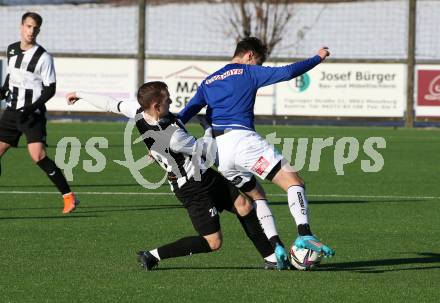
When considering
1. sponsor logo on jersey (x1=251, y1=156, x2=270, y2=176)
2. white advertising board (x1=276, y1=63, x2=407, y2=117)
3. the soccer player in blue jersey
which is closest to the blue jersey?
the soccer player in blue jersey

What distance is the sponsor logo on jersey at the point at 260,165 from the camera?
896cm

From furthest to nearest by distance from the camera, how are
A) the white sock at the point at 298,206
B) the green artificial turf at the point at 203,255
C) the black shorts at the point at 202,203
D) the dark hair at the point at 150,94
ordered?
the white sock at the point at 298,206, the black shorts at the point at 202,203, the dark hair at the point at 150,94, the green artificial turf at the point at 203,255

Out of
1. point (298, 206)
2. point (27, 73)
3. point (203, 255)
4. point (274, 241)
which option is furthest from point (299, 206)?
point (27, 73)

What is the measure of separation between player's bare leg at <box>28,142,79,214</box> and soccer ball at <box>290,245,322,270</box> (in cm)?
463

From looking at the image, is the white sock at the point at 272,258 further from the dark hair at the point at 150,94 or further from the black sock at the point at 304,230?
the dark hair at the point at 150,94

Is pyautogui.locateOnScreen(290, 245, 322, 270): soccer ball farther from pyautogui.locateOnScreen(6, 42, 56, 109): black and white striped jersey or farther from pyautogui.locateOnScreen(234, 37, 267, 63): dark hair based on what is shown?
pyautogui.locateOnScreen(6, 42, 56, 109): black and white striped jersey

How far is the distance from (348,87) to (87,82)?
828 centimetres

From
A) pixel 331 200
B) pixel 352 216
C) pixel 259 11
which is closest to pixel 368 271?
pixel 352 216

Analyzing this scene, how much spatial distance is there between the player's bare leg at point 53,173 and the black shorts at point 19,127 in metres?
0.09

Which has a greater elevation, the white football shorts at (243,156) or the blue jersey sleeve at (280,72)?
the blue jersey sleeve at (280,72)

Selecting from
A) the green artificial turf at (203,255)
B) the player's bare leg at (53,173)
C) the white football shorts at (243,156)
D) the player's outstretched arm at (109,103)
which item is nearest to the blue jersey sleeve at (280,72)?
the white football shorts at (243,156)

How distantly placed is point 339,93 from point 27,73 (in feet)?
75.6

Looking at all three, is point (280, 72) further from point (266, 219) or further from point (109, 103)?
point (109, 103)

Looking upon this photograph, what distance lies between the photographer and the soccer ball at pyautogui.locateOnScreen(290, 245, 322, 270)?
8.57m
